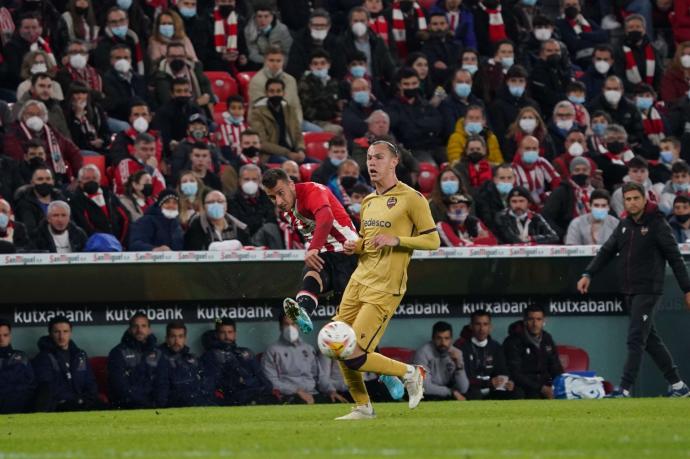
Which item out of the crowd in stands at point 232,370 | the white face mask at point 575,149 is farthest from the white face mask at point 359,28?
the crowd in stands at point 232,370

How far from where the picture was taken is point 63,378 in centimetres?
1546

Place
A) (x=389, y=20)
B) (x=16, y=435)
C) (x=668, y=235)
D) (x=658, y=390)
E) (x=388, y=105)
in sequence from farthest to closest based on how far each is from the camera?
(x=389, y=20), (x=388, y=105), (x=658, y=390), (x=668, y=235), (x=16, y=435)

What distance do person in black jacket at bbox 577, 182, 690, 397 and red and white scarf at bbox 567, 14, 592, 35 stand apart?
9.65 m

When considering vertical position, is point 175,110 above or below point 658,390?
above

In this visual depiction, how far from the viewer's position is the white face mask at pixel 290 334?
54.4ft

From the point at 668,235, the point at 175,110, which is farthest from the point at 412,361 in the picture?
the point at 175,110

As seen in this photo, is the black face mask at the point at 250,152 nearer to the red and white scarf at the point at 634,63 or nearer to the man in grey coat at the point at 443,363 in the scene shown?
the man in grey coat at the point at 443,363

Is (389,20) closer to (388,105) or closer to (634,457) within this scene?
(388,105)

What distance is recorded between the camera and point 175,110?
19.5 metres

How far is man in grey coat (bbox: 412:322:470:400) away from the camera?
16.7 metres

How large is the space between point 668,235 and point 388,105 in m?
6.36

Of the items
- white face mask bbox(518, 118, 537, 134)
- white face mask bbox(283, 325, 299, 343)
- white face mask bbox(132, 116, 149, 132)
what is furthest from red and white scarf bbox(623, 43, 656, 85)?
white face mask bbox(283, 325, 299, 343)

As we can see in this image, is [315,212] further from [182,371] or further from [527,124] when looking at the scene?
[527,124]

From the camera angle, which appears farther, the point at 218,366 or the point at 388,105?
the point at 388,105
